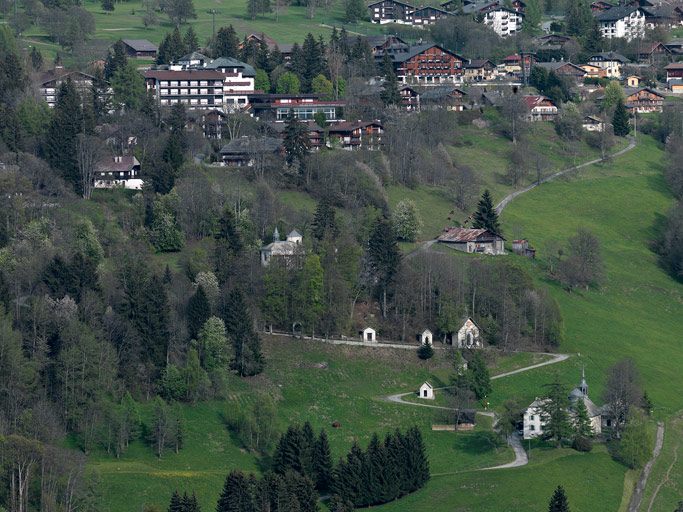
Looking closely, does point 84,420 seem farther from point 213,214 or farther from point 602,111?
point 602,111

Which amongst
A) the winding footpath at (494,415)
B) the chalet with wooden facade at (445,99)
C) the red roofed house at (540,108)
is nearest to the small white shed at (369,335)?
the winding footpath at (494,415)

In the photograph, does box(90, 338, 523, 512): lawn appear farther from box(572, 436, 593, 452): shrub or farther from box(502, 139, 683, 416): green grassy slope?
box(502, 139, 683, 416): green grassy slope

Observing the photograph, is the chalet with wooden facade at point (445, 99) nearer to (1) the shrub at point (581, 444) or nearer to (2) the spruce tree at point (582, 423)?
(2) the spruce tree at point (582, 423)

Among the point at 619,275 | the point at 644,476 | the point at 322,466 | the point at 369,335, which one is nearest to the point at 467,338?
the point at 369,335


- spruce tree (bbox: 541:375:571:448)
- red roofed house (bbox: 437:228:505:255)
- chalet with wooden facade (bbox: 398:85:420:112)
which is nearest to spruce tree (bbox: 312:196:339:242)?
red roofed house (bbox: 437:228:505:255)

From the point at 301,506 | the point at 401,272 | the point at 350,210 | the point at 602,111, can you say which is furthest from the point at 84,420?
the point at 602,111

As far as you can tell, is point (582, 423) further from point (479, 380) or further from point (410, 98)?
point (410, 98)
